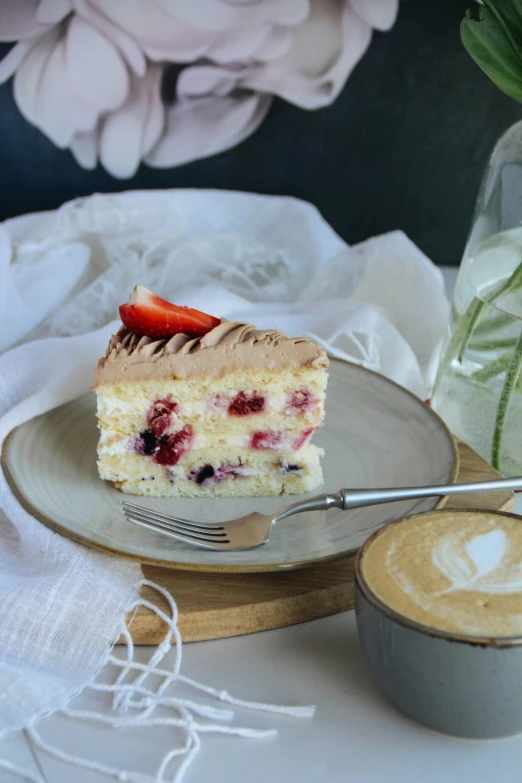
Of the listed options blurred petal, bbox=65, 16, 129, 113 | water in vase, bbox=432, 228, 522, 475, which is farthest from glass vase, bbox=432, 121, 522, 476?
blurred petal, bbox=65, 16, 129, 113

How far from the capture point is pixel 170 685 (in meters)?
1.25

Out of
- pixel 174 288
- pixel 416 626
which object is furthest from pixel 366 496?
pixel 174 288

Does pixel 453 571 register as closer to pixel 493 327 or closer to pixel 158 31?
pixel 493 327

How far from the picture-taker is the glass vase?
178 centimetres

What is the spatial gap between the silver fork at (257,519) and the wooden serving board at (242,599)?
2.2 inches

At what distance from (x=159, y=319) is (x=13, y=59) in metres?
1.27

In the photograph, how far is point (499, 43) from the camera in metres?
1.62

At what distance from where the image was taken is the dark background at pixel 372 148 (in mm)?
2666

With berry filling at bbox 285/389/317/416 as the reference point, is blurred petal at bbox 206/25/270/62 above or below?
above

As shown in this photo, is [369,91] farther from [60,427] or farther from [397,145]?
[60,427]

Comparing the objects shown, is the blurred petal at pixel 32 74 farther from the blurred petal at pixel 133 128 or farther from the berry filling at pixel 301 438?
the berry filling at pixel 301 438

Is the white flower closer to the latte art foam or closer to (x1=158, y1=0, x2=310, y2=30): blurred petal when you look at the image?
(x1=158, y1=0, x2=310, y2=30): blurred petal

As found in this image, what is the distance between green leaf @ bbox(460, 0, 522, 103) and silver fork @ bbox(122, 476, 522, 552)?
29.1 inches

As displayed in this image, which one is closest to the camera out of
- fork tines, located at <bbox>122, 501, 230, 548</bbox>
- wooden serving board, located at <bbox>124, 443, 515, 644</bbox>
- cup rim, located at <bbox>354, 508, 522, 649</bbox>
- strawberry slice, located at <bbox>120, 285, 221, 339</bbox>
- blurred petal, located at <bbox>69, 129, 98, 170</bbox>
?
cup rim, located at <bbox>354, 508, 522, 649</bbox>
